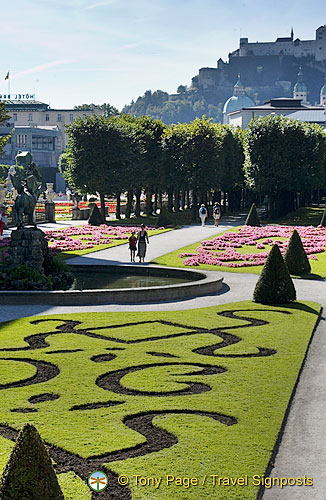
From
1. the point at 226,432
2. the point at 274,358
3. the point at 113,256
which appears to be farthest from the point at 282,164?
the point at 226,432

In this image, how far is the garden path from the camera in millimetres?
10028

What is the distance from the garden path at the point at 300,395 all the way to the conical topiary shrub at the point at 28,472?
9.87ft

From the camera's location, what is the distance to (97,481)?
954 cm

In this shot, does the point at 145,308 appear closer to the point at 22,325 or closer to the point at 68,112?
the point at 22,325

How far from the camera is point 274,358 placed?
54.1 feet

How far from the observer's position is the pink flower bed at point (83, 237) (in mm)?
42469

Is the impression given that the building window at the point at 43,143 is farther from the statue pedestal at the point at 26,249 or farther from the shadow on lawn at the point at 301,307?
the shadow on lawn at the point at 301,307

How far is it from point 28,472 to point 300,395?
24.2ft

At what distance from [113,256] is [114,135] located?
109 feet

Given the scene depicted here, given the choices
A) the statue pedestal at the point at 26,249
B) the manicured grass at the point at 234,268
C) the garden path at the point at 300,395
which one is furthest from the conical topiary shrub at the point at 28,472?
the manicured grass at the point at 234,268

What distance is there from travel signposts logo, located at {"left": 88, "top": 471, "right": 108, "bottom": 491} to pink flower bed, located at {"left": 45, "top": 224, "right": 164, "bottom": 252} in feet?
98.6

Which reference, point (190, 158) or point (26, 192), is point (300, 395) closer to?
point (26, 192)

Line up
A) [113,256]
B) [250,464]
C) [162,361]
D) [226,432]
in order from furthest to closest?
[113,256] < [162,361] < [226,432] < [250,464]

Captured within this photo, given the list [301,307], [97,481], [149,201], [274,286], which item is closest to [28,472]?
[97,481]
